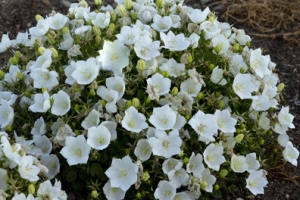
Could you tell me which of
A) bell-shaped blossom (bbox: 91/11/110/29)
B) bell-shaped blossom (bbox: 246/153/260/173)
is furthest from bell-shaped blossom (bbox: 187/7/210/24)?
bell-shaped blossom (bbox: 246/153/260/173)

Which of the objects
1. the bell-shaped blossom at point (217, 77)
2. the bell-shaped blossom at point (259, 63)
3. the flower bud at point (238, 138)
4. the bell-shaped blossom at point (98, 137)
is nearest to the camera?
the bell-shaped blossom at point (98, 137)

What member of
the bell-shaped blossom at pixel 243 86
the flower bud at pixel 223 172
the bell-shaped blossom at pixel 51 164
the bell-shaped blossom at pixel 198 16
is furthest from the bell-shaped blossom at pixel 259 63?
the bell-shaped blossom at pixel 51 164

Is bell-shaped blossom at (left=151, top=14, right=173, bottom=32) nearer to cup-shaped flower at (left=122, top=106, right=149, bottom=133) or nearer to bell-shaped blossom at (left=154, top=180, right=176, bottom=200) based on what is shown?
cup-shaped flower at (left=122, top=106, right=149, bottom=133)

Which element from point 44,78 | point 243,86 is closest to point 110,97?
point 44,78

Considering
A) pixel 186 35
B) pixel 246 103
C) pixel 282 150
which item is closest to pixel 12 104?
pixel 186 35

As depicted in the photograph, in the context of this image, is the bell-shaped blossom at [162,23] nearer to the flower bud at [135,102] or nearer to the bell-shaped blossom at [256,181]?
the flower bud at [135,102]

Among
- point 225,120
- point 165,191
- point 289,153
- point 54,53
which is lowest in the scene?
point 289,153

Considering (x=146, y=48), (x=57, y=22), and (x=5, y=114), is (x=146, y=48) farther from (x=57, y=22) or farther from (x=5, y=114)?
→ (x=5, y=114)
